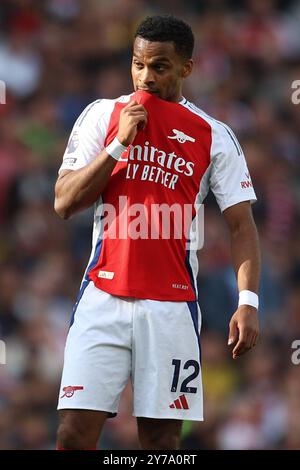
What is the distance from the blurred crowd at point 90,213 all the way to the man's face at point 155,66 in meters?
3.53

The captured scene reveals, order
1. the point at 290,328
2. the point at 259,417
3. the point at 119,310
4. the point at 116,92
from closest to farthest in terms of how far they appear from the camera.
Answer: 1. the point at 119,310
2. the point at 259,417
3. the point at 290,328
4. the point at 116,92

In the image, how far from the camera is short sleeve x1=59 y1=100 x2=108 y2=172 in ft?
15.9

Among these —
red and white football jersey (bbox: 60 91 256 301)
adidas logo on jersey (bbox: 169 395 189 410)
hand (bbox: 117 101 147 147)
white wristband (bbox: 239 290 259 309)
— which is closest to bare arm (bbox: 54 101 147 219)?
hand (bbox: 117 101 147 147)

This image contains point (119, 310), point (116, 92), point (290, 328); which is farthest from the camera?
point (116, 92)

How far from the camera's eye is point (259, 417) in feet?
27.8

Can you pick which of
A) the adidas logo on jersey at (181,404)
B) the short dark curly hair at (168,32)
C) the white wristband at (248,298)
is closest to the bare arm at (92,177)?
the short dark curly hair at (168,32)

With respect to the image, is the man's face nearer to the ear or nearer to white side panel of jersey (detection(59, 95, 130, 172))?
the ear

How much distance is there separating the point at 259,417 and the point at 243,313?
12.7 feet

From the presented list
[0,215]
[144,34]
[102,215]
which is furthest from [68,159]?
[0,215]

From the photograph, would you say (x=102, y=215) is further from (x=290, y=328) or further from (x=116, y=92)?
(x=116, y=92)

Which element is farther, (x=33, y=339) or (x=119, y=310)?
(x=33, y=339)

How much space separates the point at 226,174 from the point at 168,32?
0.66 metres

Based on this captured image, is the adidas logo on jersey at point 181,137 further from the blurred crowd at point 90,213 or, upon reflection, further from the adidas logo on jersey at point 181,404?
the blurred crowd at point 90,213

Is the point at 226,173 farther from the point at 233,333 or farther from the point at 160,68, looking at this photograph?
the point at 233,333
